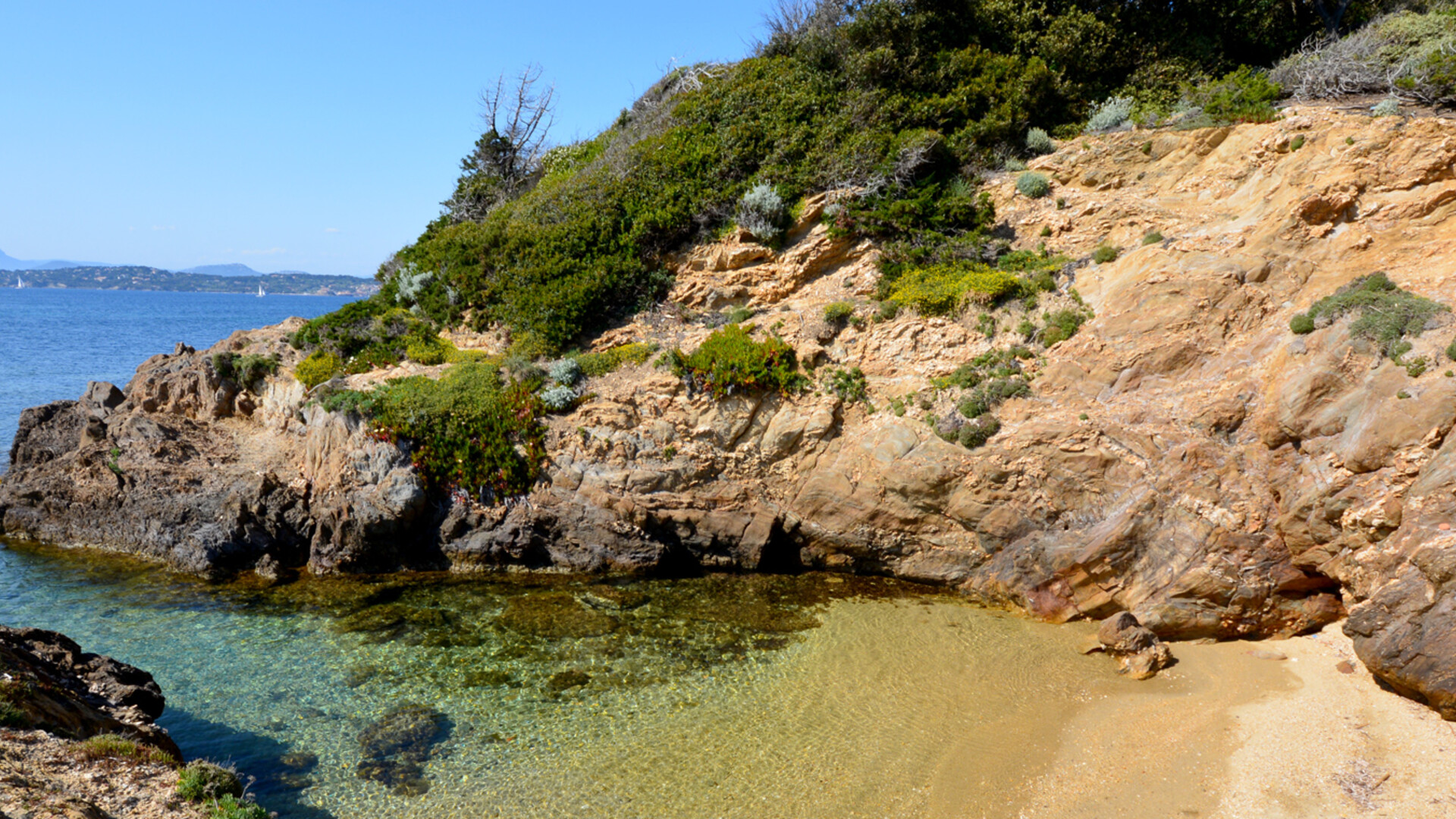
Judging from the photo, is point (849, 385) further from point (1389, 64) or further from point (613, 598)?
point (1389, 64)

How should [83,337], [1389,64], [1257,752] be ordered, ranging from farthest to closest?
[83,337] < [1389,64] < [1257,752]

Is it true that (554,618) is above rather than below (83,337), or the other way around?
below

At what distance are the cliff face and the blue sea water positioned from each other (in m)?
11.7

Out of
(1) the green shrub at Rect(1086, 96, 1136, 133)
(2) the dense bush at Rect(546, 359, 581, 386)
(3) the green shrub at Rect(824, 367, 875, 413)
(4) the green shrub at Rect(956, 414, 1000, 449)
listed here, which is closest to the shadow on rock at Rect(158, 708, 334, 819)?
(2) the dense bush at Rect(546, 359, 581, 386)

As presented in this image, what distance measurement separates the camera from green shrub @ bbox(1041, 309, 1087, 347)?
1546 cm

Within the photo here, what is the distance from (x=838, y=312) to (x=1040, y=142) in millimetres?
7996

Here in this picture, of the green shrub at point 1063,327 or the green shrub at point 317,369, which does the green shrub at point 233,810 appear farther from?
the green shrub at point 1063,327

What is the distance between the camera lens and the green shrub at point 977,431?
47.9 ft

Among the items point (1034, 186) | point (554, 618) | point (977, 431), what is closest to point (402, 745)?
point (554, 618)

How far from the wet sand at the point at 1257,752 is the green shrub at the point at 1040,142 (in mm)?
13683

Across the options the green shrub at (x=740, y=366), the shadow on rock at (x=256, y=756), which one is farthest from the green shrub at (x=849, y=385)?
the shadow on rock at (x=256, y=756)

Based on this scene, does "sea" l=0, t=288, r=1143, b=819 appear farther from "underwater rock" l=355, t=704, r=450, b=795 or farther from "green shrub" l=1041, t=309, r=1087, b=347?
"green shrub" l=1041, t=309, r=1087, b=347

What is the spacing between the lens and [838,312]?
56.8 feet

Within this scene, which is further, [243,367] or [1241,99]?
[243,367]
